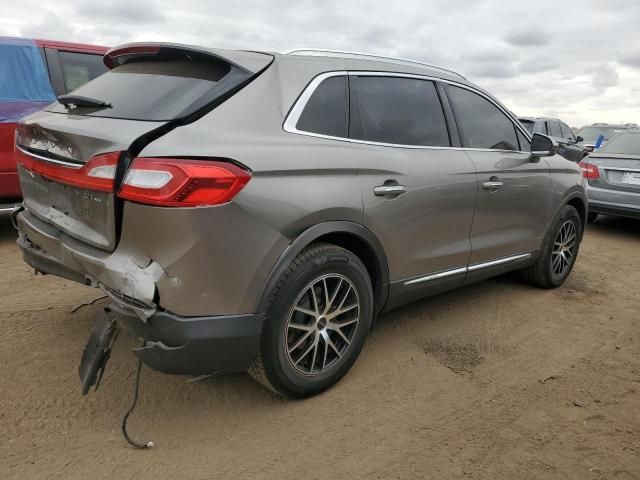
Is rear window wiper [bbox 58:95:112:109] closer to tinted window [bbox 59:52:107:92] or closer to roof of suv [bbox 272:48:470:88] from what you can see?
roof of suv [bbox 272:48:470:88]

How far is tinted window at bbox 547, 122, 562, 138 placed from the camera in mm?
14641

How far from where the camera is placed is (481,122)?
3969 millimetres

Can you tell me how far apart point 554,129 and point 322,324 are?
14189 mm

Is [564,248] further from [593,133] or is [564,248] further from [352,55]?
[593,133]

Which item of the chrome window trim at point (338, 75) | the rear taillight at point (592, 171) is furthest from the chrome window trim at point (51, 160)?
the rear taillight at point (592, 171)

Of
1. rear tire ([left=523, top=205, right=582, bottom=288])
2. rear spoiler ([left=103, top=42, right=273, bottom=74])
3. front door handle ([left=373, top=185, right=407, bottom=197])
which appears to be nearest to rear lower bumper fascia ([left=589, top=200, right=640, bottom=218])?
rear tire ([left=523, top=205, right=582, bottom=288])

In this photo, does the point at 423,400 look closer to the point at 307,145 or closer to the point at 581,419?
the point at 581,419

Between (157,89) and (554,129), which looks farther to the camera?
(554,129)

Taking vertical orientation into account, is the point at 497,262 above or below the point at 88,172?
below

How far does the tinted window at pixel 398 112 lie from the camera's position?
122 inches

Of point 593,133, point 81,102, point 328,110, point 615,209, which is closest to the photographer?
point 81,102

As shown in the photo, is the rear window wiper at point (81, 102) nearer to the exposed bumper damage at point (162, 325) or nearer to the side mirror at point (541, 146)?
the exposed bumper damage at point (162, 325)

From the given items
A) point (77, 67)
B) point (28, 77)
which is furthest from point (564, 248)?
point (28, 77)

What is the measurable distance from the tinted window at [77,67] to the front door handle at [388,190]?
13.6 ft
